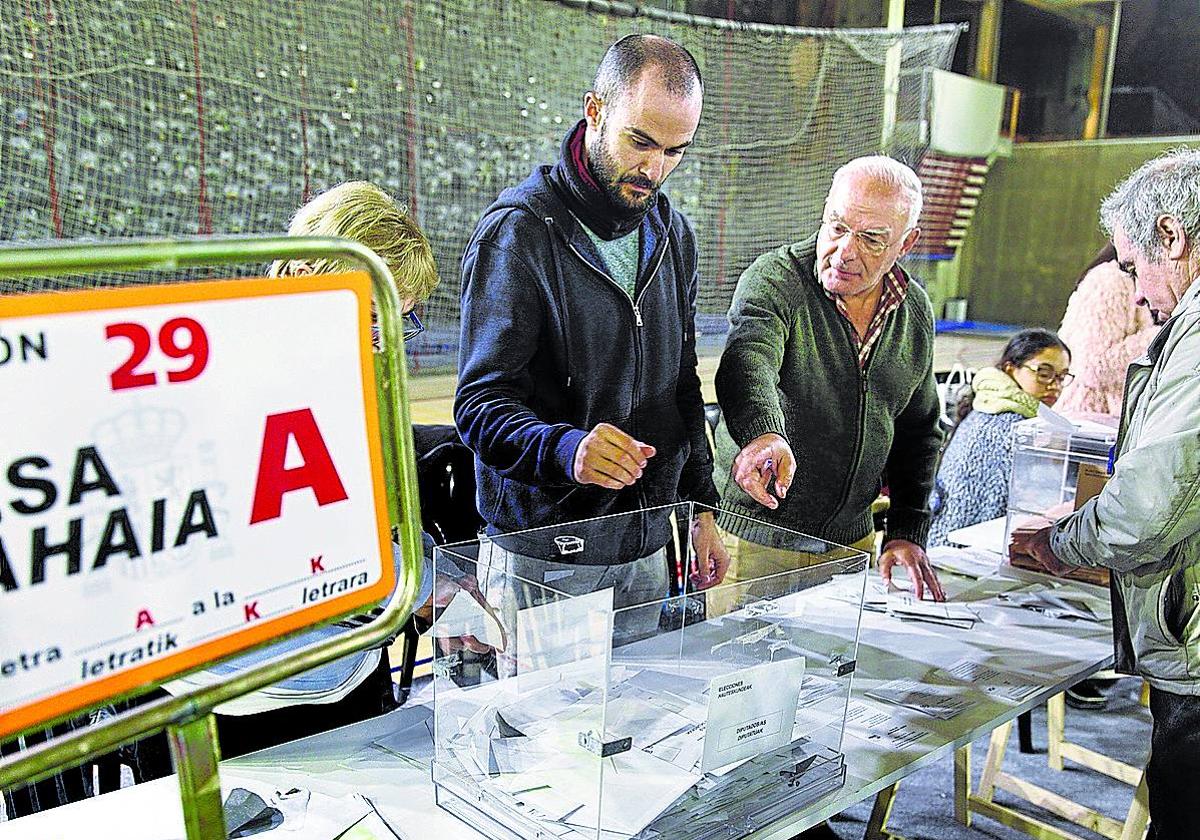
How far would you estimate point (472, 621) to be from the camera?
123 centimetres

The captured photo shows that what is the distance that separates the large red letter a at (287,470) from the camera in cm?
57

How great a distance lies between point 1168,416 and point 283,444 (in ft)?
4.69

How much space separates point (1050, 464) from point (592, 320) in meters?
1.20

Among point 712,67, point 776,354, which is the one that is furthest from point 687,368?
point 712,67

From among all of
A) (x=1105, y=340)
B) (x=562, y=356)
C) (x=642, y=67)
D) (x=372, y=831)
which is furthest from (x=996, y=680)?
(x=1105, y=340)

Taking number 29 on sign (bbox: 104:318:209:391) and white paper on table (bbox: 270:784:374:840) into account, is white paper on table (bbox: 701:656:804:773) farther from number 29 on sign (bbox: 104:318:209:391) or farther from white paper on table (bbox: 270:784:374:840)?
number 29 on sign (bbox: 104:318:209:391)

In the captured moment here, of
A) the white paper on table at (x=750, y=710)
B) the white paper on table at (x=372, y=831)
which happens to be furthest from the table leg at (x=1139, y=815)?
the white paper on table at (x=372, y=831)

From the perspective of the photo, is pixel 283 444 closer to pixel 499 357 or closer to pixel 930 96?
pixel 499 357

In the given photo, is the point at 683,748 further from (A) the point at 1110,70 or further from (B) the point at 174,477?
(A) the point at 1110,70

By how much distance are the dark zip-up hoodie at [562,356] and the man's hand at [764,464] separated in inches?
5.4

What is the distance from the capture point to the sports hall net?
2775 mm

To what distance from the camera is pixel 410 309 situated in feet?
5.27

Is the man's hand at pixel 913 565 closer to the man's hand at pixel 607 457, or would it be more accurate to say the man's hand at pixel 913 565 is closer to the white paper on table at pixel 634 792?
the man's hand at pixel 607 457

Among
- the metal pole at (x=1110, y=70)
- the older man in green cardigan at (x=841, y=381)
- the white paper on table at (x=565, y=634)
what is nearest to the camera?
the white paper on table at (x=565, y=634)
